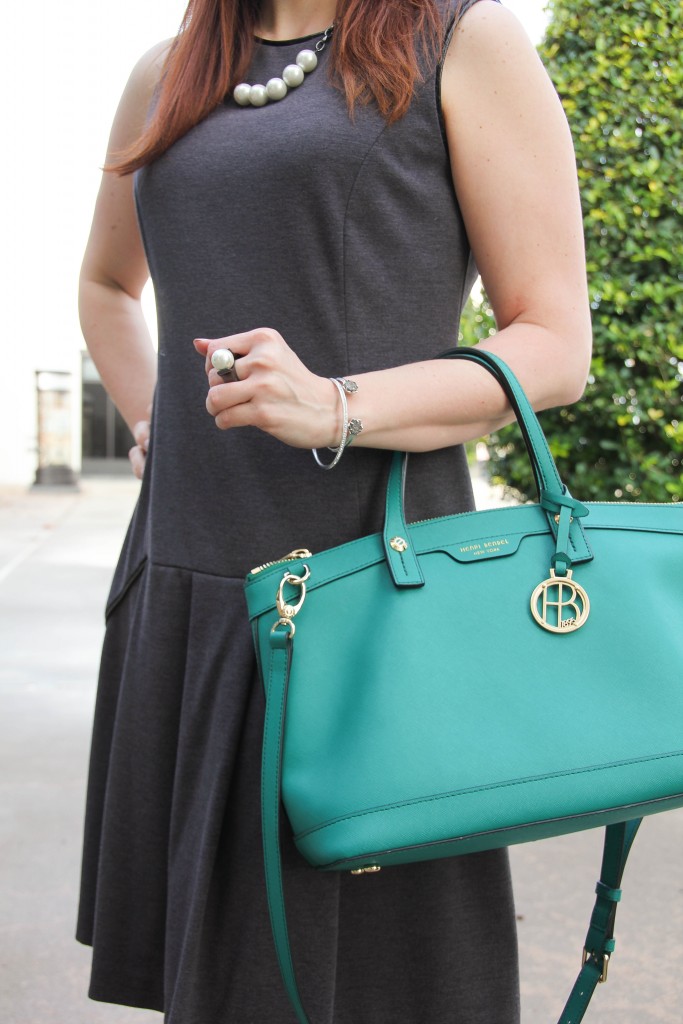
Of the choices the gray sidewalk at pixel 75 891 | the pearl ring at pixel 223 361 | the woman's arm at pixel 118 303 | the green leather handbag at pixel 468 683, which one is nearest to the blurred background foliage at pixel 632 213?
the gray sidewalk at pixel 75 891

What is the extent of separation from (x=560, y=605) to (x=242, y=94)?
0.76m

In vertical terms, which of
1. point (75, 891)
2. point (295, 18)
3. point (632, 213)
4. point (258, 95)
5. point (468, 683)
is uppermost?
point (632, 213)

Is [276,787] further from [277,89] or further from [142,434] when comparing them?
[277,89]

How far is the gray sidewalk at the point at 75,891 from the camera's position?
2430mm

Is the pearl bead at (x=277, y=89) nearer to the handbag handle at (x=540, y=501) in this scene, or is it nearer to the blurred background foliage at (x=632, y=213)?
the handbag handle at (x=540, y=501)

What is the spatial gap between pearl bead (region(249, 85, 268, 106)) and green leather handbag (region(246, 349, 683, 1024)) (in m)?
0.55

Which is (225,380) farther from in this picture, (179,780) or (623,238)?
(623,238)

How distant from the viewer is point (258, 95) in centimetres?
125

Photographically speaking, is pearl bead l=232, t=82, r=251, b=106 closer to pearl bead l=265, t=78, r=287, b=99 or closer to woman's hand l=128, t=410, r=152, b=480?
pearl bead l=265, t=78, r=287, b=99

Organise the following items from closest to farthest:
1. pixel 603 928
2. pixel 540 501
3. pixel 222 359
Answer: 1. pixel 222 359
2. pixel 540 501
3. pixel 603 928

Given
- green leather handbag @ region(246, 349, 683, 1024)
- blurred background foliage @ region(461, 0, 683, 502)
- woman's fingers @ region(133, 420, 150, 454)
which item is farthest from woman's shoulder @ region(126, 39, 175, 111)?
blurred background foliage @ region(461, 0, 683, 502)

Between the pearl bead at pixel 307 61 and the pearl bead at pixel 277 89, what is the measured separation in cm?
3

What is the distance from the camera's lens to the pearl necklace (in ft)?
4.04

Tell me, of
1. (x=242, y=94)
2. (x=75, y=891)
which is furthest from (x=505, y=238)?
(x=75, y=891)
